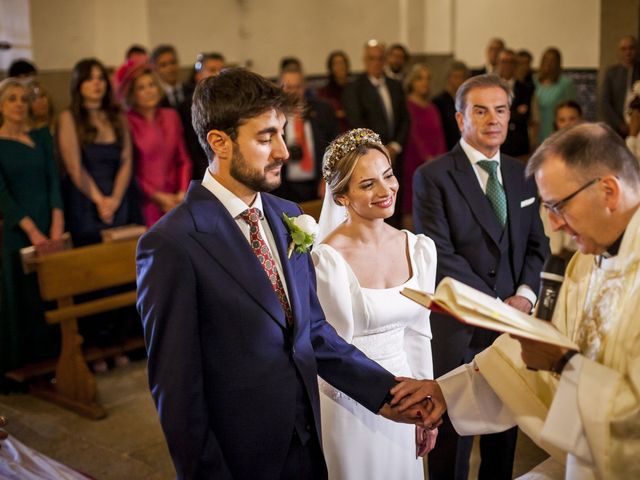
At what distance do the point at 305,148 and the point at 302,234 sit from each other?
4.50 meters

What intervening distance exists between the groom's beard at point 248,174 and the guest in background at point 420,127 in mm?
6421

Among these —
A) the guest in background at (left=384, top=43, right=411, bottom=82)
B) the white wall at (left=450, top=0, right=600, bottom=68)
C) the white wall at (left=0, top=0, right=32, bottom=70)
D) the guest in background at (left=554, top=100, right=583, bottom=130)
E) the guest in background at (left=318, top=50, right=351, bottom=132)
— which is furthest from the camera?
the white wall at (left=450, top=0, right=600, bottom=68)

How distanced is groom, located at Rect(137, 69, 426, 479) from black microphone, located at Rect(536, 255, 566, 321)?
0.68 meters

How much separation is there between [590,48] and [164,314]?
9.75 meters

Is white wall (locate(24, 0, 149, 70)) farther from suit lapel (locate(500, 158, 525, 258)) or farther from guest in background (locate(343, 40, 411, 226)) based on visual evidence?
suit lapel (locate(500, 158, 525, 258))

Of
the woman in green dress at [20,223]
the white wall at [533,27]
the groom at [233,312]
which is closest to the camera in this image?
the groom at [233,312]

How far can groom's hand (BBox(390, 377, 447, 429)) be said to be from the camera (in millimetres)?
2760

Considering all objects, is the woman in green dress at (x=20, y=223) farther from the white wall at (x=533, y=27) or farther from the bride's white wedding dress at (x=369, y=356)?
the white wall at (x=533, y=27)

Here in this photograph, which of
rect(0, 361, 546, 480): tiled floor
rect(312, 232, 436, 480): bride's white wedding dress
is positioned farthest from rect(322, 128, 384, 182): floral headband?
rect(0, 361, 546, 480): tiled floor

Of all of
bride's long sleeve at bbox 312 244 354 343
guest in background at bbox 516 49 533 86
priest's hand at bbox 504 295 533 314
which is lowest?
priest's hand at bbox 504 295 533 314

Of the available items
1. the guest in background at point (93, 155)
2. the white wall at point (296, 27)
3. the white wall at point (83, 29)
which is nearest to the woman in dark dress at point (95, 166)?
the guest in background at point (93, 155)

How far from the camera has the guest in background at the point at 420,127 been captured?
8.80 m

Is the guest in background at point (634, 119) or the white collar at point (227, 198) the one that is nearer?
the white collar at point (227, 198)

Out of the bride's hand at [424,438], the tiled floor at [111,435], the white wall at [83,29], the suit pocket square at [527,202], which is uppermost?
the white wall at [83,29]
